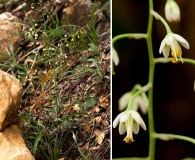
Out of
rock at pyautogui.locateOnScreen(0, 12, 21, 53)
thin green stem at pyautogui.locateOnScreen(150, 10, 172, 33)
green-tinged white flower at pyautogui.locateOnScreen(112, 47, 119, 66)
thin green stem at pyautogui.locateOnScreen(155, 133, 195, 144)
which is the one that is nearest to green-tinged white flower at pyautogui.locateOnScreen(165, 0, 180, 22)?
thin green stem at pyautogui.locateOnScreen(150, 10, 172, 33)

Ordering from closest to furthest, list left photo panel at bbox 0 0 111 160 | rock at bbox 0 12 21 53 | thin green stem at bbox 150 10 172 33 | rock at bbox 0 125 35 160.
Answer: thin green stem at bbox 150 10 172 33 → rock at bbox 0 125 35 160 → left photo panel at bbox 0 0 111 160 → rock at bbox 0 12 21 53

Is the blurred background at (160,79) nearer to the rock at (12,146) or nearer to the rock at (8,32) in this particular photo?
the rock at (12,146)

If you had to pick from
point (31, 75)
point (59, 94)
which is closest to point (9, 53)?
point (31, 75)

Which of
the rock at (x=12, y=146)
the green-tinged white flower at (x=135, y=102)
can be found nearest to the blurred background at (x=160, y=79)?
the green-tinged white flower at (x=135, y=102)

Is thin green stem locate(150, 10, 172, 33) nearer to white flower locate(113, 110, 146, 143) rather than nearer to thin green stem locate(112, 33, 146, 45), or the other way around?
thin green stem locate(112, 33, 146, 45)

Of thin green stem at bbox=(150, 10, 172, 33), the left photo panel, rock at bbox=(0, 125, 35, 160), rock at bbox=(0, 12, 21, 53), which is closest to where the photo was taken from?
thin green stem at bbox=(150, 10, 172, 33)

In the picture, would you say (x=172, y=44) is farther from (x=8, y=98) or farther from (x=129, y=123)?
(x=8, y=98)
